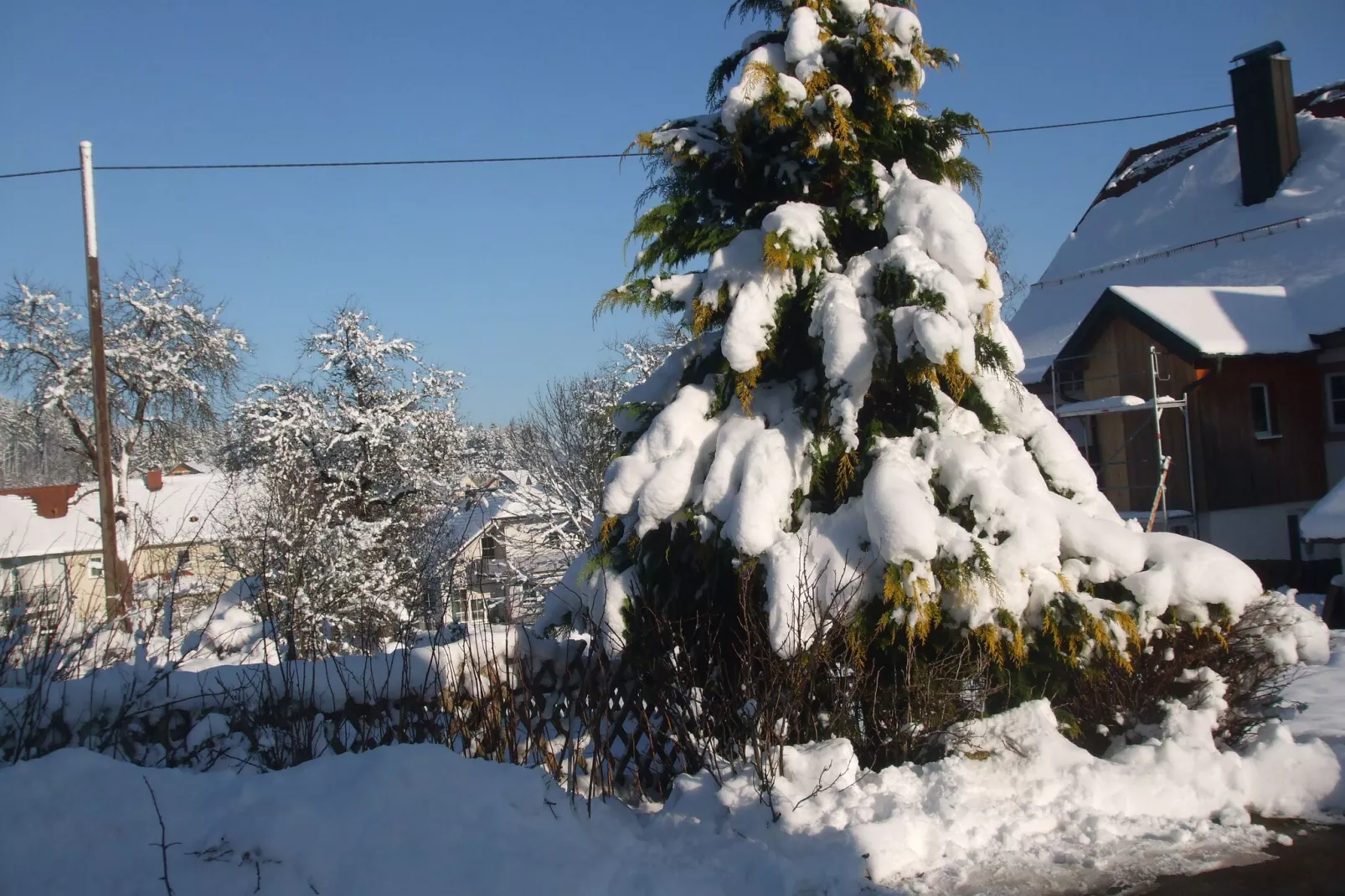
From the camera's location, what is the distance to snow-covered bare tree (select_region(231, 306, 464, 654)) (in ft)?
63.9

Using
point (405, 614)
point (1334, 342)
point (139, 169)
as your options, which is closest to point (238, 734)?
point (139, 169)

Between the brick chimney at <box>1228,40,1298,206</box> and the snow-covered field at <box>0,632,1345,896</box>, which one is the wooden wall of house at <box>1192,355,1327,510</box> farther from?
the snow-covered field at <box>0,632,1345,896</box>

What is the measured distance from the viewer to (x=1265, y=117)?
2036 centimetres

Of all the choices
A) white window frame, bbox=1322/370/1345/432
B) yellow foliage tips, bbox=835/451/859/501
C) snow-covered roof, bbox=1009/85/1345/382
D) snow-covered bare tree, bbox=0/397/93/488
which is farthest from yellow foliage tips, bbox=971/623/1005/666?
snow-covered bare tree, bbox=0/397/93/488

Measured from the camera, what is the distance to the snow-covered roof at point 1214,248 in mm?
17594

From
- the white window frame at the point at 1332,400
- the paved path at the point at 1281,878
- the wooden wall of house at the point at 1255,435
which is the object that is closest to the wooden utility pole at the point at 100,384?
the paved path at the point at 1281,878

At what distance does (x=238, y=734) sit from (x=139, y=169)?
11.5 m

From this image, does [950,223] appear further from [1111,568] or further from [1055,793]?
[1055,793]

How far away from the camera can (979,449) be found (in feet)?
17.7

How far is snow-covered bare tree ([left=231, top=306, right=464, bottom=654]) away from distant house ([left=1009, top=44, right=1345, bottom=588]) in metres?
14.4

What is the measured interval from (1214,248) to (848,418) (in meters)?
19.3

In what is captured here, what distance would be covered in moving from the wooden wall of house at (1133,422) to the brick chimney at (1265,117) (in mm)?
5611

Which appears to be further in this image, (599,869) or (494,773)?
(494,773)

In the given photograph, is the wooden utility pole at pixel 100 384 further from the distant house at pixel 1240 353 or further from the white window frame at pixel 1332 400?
the white window frame at pixel 1332 400
